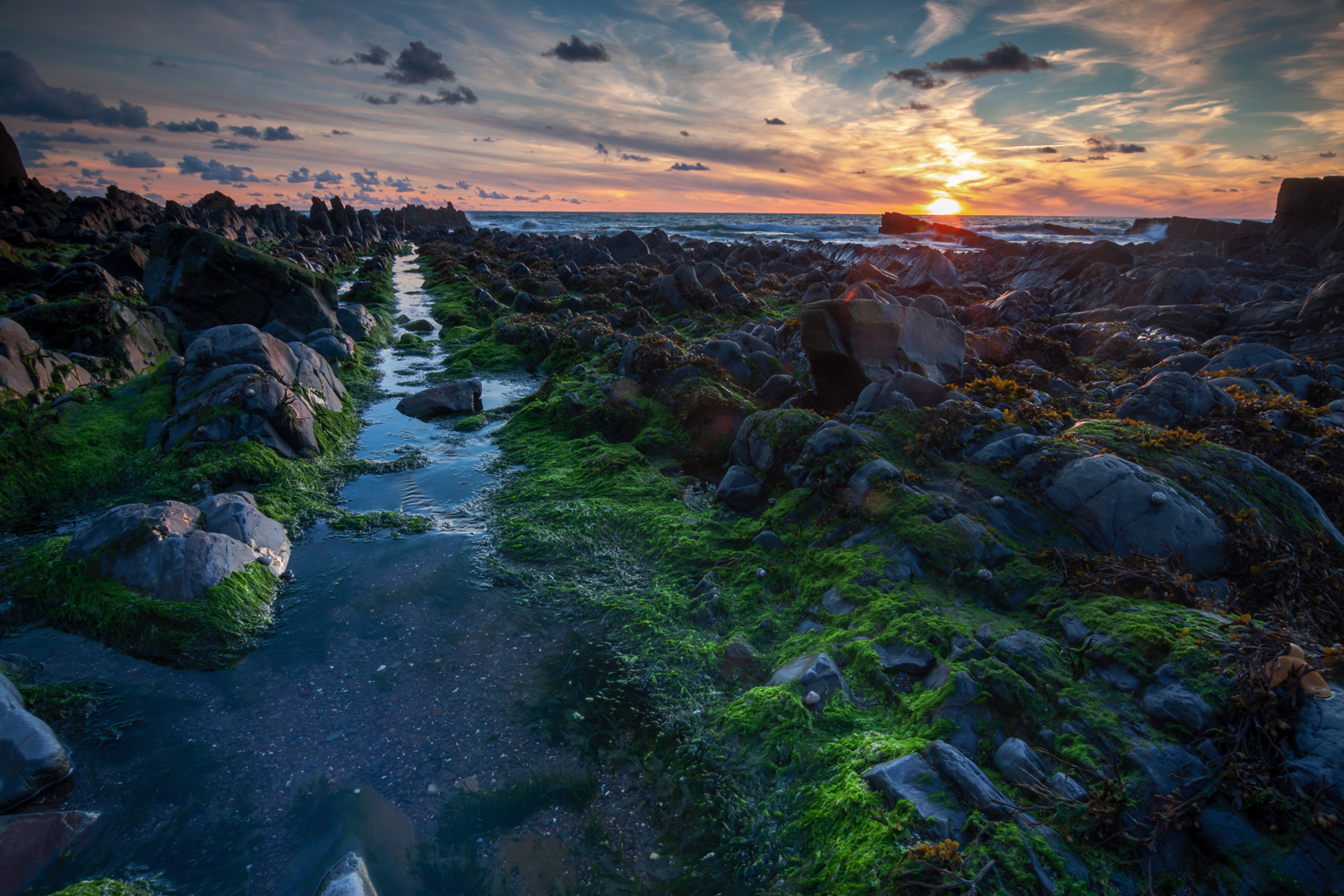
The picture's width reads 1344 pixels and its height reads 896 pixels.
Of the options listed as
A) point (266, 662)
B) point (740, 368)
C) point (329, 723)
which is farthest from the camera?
point (740, 368)

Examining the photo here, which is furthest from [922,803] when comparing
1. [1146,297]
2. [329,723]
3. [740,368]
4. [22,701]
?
[1146,297]

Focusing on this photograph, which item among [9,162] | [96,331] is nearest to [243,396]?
[96,331]

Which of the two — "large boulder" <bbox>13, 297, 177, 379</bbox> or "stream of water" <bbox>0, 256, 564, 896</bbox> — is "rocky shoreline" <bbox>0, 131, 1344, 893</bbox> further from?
"stream of water" <bbox>0, 256, 564, 896</bbox>

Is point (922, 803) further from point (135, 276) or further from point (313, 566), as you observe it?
point (135, 276)

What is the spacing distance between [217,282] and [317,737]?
16567 mm

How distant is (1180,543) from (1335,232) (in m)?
50.2

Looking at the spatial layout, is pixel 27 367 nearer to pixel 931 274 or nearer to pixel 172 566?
pixel 172 566

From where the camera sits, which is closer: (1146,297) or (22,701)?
(22,701)

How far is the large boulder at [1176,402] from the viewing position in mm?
9383

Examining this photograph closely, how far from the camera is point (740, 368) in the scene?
15.3m

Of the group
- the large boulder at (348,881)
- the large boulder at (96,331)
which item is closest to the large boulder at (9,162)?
the large boulder at (96,331)

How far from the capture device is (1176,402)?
31.4 feet

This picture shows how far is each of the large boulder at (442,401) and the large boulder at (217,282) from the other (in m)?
6.01

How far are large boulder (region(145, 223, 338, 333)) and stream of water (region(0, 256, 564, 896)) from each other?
12.6 meters
